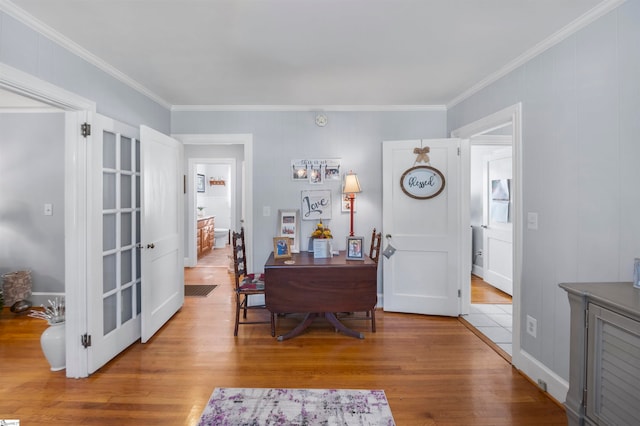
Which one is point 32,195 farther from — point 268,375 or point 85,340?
point 268,375

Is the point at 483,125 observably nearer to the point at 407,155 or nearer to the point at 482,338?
the point at 407,155

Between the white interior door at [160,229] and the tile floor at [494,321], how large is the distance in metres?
2.98

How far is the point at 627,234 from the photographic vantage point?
1471mm

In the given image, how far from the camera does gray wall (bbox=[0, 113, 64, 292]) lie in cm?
330

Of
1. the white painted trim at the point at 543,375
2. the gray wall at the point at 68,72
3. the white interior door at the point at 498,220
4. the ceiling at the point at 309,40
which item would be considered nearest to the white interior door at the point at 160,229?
the gray wall at the point at 68,72

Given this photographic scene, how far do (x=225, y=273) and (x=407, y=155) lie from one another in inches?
136

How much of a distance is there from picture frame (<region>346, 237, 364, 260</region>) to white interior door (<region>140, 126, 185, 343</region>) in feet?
5.62

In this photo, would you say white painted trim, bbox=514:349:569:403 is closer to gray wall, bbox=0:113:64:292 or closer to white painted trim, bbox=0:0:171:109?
white painted trim, bbox=0:0:171:109

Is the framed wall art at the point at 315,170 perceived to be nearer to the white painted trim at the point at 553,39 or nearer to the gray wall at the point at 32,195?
the white painted trim at the point at 553,39

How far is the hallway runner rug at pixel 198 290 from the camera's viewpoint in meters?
3.89

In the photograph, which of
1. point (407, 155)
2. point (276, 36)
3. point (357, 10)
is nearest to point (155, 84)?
point (276, 36)

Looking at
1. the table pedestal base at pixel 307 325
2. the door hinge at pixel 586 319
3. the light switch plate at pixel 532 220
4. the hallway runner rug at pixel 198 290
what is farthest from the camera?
the hallway runner rug at pixel 198 290

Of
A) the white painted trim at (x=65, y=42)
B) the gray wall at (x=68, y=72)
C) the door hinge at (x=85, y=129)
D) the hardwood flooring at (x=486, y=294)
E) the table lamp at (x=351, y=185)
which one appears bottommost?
the hardwood flooring at (x=486, y=294)

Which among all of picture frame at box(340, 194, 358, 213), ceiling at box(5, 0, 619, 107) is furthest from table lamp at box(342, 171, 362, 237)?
ceiling at box(5, 0, 619, 107)
